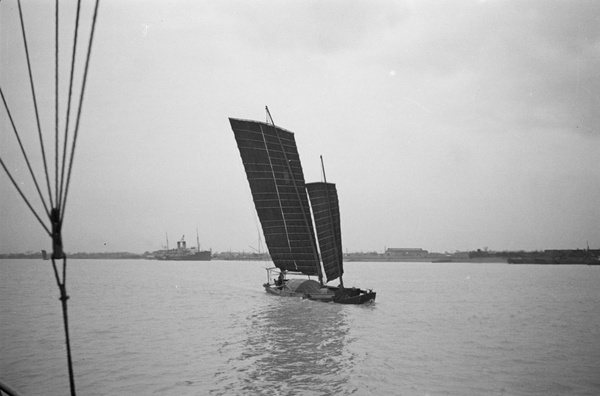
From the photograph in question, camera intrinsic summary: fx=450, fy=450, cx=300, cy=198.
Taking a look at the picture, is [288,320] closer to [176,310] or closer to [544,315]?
[176,310]

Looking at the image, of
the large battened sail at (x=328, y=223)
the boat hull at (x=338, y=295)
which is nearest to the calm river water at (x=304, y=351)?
the boat hull at (x=338, y=295)

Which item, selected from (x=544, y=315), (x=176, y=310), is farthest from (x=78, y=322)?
(x=544, y=315)

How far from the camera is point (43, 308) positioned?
31.7 meters

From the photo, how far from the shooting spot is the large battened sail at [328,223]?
107ft

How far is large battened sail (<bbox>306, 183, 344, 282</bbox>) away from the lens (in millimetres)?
32500

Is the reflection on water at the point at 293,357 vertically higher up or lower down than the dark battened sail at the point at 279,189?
lower down

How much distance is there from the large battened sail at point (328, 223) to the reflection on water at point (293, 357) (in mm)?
6857

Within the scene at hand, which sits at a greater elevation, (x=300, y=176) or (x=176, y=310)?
(x=300, y=176)

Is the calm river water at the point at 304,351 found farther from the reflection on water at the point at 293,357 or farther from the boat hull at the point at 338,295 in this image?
the boat hull at the point at 338,295

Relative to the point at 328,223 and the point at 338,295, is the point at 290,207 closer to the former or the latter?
the point at 328,223

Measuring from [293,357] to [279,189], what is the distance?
20.0 metres

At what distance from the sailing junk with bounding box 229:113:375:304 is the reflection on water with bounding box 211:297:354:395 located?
280 inches

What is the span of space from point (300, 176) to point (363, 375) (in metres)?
23.4

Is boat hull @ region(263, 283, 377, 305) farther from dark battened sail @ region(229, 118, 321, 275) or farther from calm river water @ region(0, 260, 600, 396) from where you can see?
dark battened sail @ region(229, 118, 321, 275)
